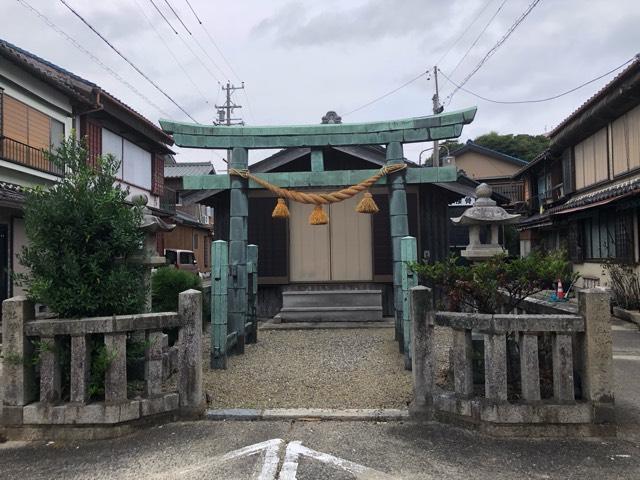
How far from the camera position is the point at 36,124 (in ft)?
38.8

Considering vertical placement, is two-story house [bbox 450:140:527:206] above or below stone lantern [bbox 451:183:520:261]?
above

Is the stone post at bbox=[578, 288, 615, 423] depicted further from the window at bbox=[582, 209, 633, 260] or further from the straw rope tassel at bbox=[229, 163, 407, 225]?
the window at bbox=[582, 209, 633, 260]

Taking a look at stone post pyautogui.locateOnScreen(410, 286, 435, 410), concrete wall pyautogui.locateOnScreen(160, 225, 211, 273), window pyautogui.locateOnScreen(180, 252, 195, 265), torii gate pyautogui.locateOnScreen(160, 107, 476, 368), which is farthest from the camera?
concrete wall pyautogui.locateOnScreen(160, 225, 211, 273)

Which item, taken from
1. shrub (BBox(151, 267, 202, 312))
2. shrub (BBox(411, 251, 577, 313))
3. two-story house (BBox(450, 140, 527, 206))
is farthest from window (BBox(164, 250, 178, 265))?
shrub (BBox(411, 251, 577, 313))

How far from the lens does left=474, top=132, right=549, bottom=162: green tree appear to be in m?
37.8

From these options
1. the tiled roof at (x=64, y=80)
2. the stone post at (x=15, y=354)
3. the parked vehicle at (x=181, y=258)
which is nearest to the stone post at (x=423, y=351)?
the stone post at (x=15, y=354)

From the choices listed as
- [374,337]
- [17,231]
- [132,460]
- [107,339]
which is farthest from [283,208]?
[17,231]

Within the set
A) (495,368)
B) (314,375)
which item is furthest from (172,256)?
(495,368)

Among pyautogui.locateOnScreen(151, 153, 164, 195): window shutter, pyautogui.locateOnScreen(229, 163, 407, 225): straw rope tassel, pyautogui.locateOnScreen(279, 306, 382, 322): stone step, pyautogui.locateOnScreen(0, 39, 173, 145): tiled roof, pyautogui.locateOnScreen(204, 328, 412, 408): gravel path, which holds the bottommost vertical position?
pyautogui.locateOnScreen(204, 328, 412, 408): gravel path

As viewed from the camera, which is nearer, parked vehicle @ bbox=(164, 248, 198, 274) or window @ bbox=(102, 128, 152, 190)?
window @ bbox=(102, 128, 152, 190)

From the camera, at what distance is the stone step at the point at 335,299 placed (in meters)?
10.1

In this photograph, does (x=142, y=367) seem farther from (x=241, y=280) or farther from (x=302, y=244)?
(x=302, y=244)

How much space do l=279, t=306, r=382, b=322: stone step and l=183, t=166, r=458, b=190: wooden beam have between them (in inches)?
151

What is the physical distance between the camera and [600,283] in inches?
522
